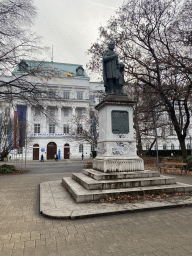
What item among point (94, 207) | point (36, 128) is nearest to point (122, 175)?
point (94, 207)

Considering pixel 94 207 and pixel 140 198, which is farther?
pixel 140 198

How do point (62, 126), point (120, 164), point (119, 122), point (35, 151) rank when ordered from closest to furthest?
point (120, 164)
point (119, 122)
point (35, 151)
point (62, 126)

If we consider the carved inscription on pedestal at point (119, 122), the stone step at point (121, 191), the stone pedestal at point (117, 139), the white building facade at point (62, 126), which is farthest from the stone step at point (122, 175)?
the white building facade at point (62, 126)

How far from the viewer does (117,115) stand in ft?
24.9

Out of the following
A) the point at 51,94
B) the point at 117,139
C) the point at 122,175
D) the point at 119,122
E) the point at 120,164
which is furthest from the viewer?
the point at 51,94

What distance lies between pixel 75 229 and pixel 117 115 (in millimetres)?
4909

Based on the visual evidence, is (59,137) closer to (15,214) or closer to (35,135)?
(35,135)

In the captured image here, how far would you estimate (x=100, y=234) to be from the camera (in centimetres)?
344

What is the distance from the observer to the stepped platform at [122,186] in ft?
18.0

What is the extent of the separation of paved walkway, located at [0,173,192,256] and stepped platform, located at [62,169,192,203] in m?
1.07

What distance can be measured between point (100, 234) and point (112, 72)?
6580 mm

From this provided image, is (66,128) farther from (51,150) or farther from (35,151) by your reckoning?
(35,151)

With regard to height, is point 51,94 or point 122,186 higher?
point 51,94

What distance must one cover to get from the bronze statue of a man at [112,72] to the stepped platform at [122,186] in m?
3.79
